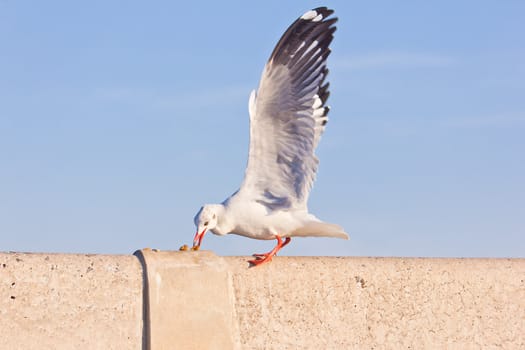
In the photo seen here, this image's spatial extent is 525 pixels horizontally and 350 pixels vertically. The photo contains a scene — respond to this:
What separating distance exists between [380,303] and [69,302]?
2503 millimetres

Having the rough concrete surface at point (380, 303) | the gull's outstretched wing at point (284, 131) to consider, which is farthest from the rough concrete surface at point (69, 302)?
the gull's outstretched wing at point (284, 131)

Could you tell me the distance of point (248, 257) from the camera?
7730 millimetres

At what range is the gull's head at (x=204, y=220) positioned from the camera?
7.89 metres

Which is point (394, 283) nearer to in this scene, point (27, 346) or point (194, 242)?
point (194, 242)

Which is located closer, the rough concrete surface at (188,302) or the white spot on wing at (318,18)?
the rough concrete surface at (188,302)

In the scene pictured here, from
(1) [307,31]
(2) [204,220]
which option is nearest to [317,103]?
(1) [307,31]

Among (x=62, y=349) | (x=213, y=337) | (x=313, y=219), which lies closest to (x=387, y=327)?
(x=313, y=219)

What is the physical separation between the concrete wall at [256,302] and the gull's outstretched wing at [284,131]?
0.71 metres

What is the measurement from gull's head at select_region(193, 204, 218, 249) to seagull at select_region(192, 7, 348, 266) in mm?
42

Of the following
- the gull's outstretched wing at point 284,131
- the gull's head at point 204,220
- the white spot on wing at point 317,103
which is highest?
the white spot on wing at point 317,103

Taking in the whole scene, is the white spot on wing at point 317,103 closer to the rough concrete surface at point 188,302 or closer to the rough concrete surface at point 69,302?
the rough concrete surface at point 188,302

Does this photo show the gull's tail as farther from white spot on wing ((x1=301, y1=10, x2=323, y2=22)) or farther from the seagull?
white spot on wing ((x1=301, y1=10, x2=323, y2=22))

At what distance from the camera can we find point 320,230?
829 cm

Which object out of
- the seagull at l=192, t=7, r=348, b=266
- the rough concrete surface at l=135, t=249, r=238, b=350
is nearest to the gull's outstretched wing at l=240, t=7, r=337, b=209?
the seagull at l=192, t=7, r=348, b=266
